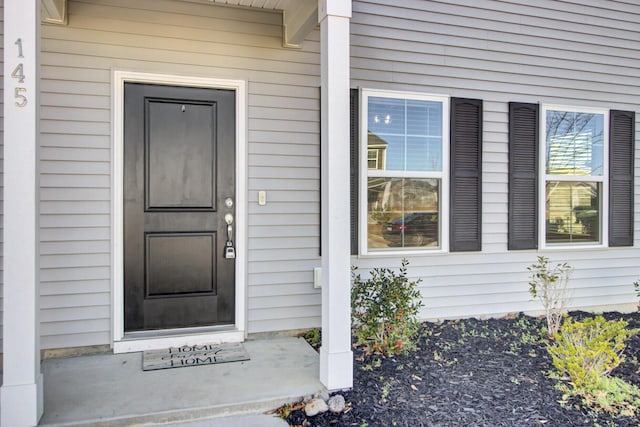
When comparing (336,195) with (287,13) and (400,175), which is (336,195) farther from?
(287,13)

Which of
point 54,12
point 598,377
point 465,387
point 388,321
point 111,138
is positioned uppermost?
point 54,12

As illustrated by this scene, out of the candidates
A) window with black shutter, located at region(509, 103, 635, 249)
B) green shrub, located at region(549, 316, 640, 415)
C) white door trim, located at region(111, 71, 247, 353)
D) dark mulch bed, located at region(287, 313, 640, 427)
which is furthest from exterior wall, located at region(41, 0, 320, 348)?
window with black shutter, located at region(509, 103, 635, 249)

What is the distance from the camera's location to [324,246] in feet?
9.59

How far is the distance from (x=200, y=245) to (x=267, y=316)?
80 centimetres

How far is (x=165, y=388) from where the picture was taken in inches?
113

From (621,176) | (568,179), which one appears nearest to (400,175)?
(568,179)

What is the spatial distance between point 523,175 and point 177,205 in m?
3.32

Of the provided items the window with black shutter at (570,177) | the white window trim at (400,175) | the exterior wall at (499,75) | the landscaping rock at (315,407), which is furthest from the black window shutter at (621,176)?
the landscaping rock at (315,407)

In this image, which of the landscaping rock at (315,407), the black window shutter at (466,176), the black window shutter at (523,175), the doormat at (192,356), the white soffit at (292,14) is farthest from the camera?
the black window shutter at (523,175)

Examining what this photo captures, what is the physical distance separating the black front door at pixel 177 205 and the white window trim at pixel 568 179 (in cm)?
309

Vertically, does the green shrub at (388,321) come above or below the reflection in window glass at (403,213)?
below

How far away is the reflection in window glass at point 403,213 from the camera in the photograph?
429 centimetres

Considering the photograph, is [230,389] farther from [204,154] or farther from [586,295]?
[586,295]

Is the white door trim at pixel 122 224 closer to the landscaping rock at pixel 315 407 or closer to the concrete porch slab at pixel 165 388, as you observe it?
the concrete porch slab at pixel 165 388
